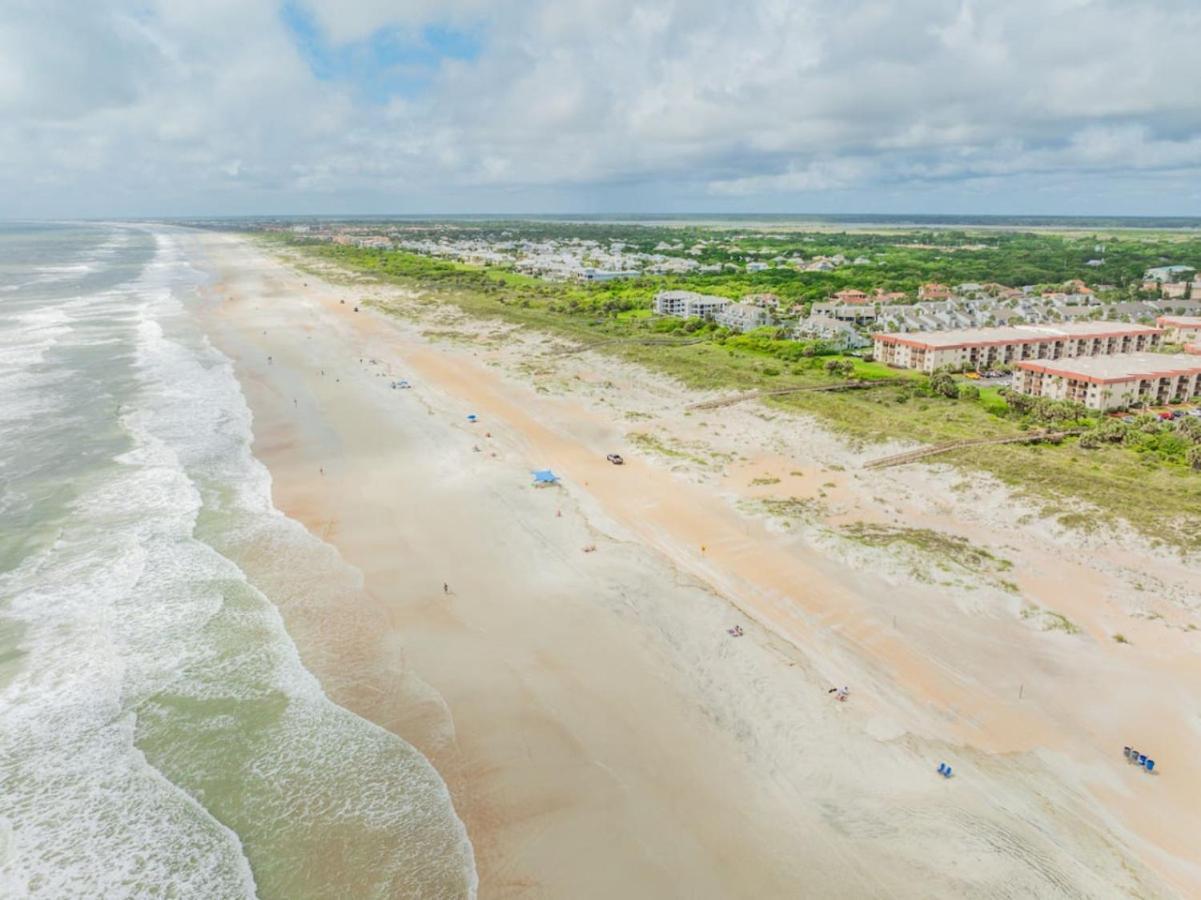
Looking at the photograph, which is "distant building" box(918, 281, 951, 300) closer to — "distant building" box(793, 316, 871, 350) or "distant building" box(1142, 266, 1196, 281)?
"distant building" box(793, 316, 871, 350)

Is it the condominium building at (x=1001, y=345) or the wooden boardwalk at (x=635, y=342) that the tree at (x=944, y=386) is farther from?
the wooden boardwalk at (x=635, y=342)

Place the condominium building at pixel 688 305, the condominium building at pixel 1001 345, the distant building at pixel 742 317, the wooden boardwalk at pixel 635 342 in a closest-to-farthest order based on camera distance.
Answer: the condominium building at pixel 1001 345 → the wooden boardwalk at pixel 635 342 → the distant building at pixel 742 317 → the condominium building at pixel 688 305

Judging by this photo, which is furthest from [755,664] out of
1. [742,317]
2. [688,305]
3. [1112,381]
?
[688,305]

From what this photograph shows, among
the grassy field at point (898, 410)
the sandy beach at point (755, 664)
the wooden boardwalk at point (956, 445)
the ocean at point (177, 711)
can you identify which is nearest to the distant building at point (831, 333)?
the grassy field at point (898, 410)

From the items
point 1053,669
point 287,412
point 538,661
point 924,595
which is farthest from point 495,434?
point 1053,669

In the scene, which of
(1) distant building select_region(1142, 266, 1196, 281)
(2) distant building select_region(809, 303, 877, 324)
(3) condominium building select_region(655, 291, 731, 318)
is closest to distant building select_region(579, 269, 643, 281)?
(3) condominium building select_region(655, 291, 731, 318)

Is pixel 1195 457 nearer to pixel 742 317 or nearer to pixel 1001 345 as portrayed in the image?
pixel 1001 345
